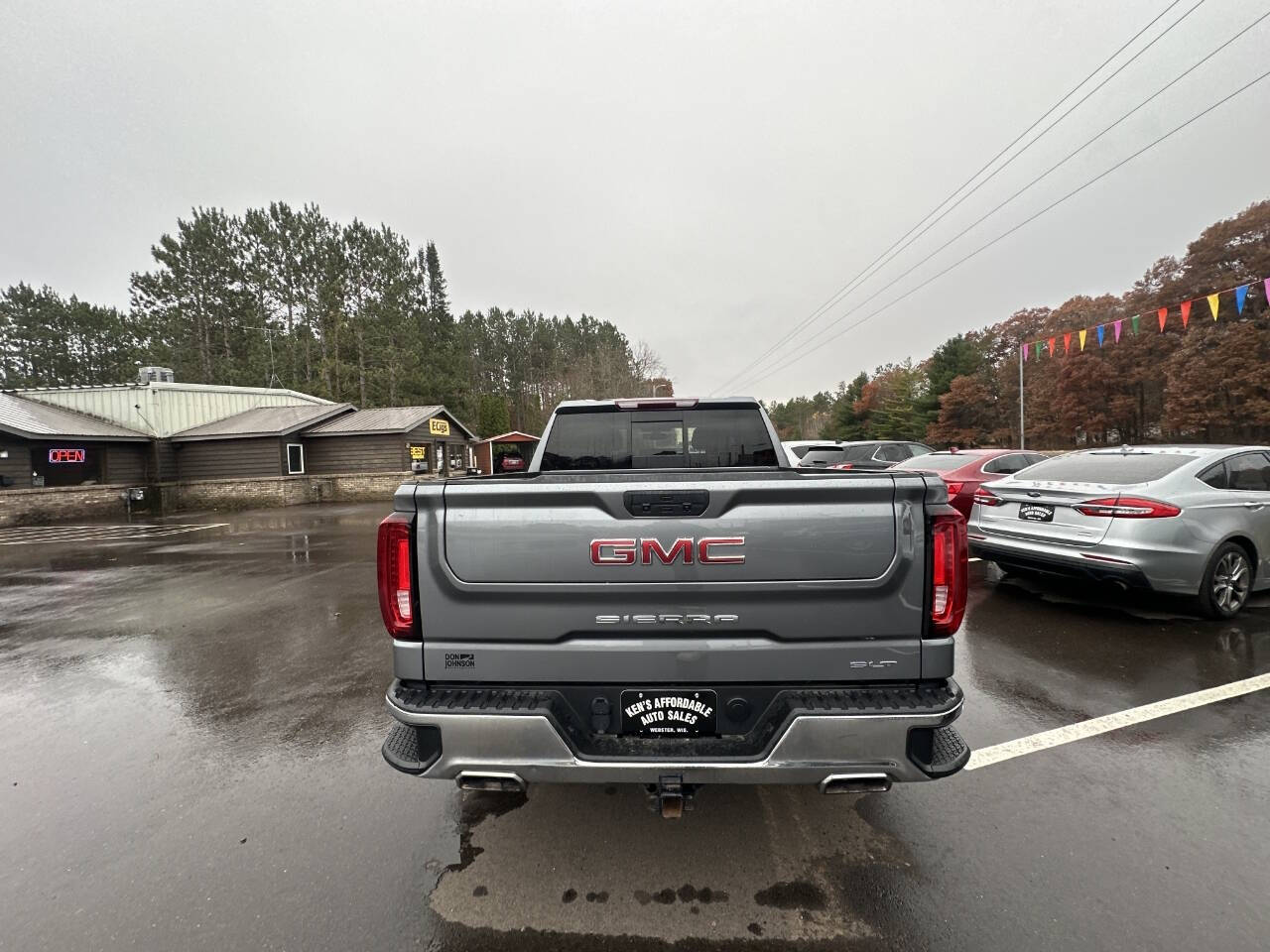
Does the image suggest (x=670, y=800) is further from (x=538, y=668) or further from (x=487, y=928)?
(x=487, y=928)

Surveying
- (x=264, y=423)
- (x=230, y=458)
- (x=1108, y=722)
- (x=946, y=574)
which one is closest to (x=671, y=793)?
(x=946, y=574)

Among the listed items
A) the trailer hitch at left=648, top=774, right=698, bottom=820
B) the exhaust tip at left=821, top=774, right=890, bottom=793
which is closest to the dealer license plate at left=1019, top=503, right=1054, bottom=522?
the exhaust tip at left=821, top=774, right=890, bottom=793

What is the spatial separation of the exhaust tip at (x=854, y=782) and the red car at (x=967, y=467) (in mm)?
6923

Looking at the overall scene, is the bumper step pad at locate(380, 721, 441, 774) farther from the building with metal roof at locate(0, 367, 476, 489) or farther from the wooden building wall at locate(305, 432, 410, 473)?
the wooden building wall at locate(305, 432, 410, 473)

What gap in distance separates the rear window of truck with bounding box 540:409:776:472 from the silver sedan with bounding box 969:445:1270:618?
3.60m

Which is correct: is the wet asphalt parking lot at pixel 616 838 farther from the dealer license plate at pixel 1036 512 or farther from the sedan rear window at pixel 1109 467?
the sedan rear window at pixel 1109 467

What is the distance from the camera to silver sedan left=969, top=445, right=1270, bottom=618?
470 centimetres

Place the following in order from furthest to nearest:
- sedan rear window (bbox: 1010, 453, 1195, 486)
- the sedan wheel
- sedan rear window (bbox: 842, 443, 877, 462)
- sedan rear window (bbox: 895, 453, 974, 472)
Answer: sedan rear window (bbox: 842, 443, 877, 462)
sedan rear window (bbox: 895, 453, 974, 472)
sedan rear window (bbox: 1010, 453, 1195, 486)
the sedan wheel

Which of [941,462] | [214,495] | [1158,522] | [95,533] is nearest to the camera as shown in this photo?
[1158,522]

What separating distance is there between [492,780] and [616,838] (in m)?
0.82

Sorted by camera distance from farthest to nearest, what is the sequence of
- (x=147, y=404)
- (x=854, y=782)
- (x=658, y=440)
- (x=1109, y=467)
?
(x=147, y=404) → (x=1109, y=467) → (x=658, y=440) → (x=854, y=782)

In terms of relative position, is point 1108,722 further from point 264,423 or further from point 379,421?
point 264,423

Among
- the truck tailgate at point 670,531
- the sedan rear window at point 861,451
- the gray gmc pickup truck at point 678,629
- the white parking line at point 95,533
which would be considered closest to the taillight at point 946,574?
the gray gmc pickup truck at point 678,629

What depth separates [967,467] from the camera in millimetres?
8781
